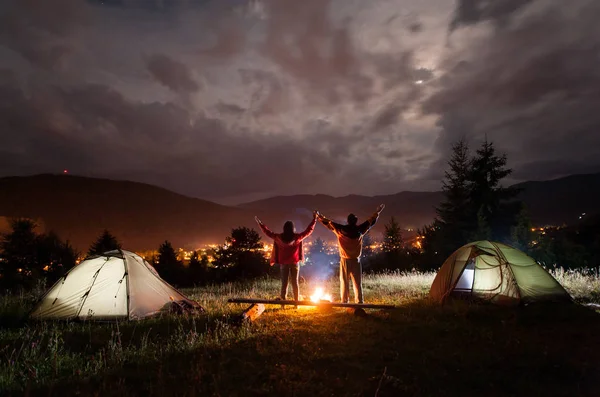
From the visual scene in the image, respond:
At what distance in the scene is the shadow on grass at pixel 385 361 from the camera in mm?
5352

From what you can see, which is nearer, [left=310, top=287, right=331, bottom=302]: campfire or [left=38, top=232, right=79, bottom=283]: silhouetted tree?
[left=310, top=287, right=331, bottom=302]: campfire

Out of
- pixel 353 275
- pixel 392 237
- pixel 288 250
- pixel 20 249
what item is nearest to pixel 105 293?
pixel 288 250

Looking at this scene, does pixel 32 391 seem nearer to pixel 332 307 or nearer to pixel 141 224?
pixel 332 307

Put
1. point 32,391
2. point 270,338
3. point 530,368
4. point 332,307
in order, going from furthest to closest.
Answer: point 332,307, point 270,338, point 530,368, point 32,391

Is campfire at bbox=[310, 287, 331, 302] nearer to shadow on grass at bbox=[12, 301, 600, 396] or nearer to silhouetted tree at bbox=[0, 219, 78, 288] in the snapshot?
shadow on grass at bbox=[12, 301, 600, 396]

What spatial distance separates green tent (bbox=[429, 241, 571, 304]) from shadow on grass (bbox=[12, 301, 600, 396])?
4.32 feet

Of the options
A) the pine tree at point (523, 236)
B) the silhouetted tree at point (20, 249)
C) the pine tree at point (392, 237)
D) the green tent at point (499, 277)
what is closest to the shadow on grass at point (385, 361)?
the green tent at point (499, 277)

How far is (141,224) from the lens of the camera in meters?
130

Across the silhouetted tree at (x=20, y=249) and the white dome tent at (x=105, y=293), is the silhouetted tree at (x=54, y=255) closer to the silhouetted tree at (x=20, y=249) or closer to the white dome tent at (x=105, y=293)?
the silhouetted tree at (x=20, y=249)

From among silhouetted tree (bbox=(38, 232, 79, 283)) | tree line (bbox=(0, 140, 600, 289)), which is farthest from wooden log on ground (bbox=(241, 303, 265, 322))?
silhouetted tree (bbox=(38, 232, 79, 283))

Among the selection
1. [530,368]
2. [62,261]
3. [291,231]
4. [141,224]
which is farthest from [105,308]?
[141,224]

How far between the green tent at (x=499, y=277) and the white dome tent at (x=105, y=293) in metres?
8.59

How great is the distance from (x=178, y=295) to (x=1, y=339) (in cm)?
436

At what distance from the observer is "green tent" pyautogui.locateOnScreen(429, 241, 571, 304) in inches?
426
